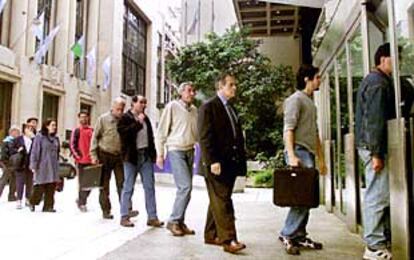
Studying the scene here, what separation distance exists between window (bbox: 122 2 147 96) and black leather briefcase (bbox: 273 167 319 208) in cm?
2003

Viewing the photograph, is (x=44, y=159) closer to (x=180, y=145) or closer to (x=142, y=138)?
(x=142, y=138)

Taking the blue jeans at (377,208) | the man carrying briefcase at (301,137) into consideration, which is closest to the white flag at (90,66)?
the man carrying briefcase at (301,137)

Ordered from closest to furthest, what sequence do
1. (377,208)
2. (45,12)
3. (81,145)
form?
(377,208), (81,145), (45,12)

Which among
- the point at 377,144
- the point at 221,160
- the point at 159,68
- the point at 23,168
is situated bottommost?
the point at 23,168

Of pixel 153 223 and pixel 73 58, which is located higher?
pixel 73 58

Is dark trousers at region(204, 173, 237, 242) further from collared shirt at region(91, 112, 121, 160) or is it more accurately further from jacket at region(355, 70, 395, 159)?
collared shirt at region(91, 112, 121, 160)

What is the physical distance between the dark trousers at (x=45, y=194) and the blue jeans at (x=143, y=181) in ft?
6.40

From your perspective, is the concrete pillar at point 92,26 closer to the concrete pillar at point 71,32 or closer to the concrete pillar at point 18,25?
the concrete pillar at point 71,32

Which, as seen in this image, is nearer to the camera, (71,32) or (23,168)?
(23,168)

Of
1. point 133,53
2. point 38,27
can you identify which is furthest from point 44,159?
point 133,53

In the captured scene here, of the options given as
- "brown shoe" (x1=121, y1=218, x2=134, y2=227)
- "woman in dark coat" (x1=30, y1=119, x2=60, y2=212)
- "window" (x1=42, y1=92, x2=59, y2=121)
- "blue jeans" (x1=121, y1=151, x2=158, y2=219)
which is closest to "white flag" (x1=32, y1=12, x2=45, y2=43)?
"window" (x1=42, y1=92, x2=59, y2=121)

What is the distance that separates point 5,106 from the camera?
46.9ft

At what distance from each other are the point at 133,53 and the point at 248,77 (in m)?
12.3

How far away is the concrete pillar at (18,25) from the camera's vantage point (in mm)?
14281
